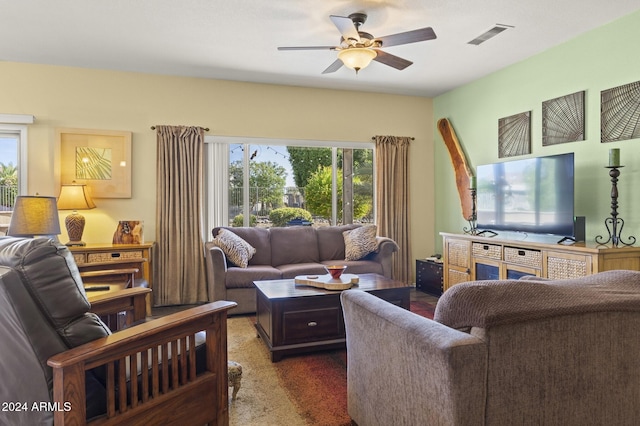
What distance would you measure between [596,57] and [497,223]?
5.63 feet

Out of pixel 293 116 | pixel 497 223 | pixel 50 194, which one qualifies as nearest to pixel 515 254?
pixel 497 223

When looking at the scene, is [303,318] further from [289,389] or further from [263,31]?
[263,31]

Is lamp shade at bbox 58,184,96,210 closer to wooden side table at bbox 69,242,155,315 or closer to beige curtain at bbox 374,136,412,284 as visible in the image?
wooden side table at bbox 69,242,155,315

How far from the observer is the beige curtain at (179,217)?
4.62m

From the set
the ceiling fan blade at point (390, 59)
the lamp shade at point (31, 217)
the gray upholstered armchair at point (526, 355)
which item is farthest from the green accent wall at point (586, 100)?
the lamp shade at point (31, 217)

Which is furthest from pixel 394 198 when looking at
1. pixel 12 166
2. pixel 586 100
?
pixel 12 166

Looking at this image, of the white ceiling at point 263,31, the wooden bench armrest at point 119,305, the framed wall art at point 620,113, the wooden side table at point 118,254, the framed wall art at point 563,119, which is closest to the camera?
the wooden bench armrest at point 119,305

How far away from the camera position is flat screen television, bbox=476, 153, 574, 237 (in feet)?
11.5

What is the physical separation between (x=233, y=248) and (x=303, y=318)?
1584 millimetres

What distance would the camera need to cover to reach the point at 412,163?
572 centimetres

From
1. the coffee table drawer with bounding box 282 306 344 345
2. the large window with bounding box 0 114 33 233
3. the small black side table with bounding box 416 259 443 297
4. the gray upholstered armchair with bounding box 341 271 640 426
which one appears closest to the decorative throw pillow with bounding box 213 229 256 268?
the coffee table drawer with bounding box 282 306 344 345

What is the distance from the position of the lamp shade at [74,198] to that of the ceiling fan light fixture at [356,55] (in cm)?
301

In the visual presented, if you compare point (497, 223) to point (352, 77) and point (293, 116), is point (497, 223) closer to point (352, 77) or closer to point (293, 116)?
point (352, 77)

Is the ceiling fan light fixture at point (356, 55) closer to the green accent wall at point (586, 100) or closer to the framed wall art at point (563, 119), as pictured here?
the green accent wall at point (586, 100)
